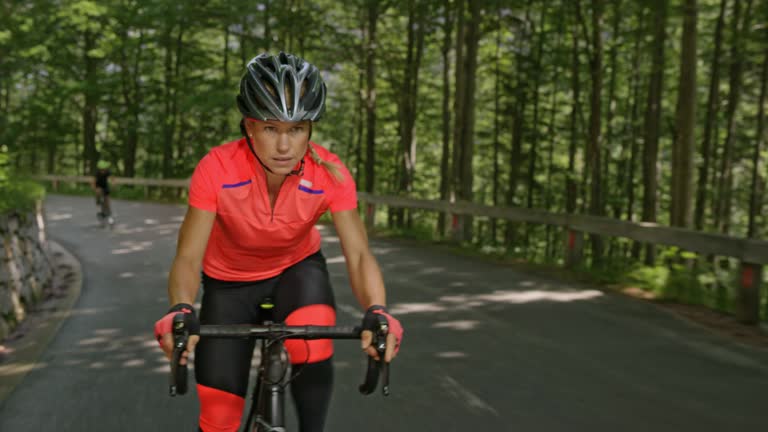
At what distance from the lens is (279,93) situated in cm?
287

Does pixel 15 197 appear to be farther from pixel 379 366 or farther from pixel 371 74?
pixel 371 74

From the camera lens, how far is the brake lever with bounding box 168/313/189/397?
2381mm

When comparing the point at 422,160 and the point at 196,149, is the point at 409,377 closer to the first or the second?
the point at 196,149

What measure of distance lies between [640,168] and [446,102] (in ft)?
49.8

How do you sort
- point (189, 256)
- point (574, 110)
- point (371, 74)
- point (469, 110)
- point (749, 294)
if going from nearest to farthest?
point (189, 256) < point (749, 294) < point (469, 110) < point (371, 74) < point (574, 110)

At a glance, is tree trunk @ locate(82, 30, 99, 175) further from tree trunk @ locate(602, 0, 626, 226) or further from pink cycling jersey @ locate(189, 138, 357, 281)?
pink cycling jersey @ locate(189, 138, 357, 281)

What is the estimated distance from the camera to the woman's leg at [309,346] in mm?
2955

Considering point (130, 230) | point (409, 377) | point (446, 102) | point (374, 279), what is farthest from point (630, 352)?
point (446, 102)

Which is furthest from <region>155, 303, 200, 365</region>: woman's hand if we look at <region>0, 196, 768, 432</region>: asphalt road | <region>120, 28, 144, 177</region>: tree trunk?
<region>120, 28, 144, 177</region>: tree trunk

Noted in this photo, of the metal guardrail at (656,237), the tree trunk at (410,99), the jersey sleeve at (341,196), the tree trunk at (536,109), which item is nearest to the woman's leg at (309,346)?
the jersey sleeve at (341,196)

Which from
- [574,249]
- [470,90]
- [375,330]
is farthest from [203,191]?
[470,90]

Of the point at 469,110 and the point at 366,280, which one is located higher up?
the point at 469,110

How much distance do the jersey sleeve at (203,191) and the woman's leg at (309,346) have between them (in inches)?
19.7

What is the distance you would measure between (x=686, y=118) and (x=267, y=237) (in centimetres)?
1222
